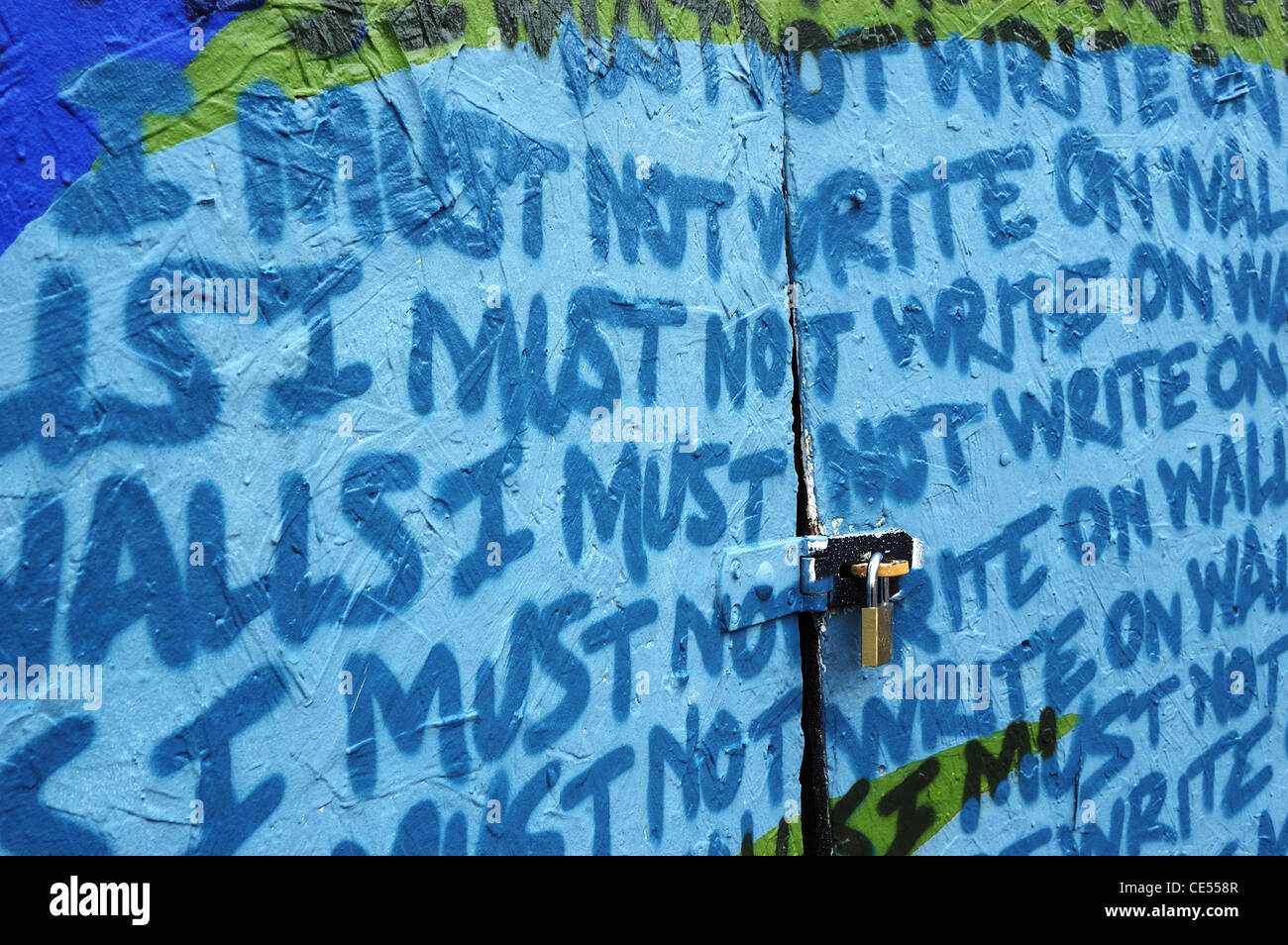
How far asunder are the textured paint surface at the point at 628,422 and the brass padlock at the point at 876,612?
4.2 inches

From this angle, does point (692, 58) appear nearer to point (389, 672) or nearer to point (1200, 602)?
point (389, 672)

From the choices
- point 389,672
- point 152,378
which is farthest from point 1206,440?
point 152,378

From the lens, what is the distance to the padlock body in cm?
242

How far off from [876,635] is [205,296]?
1547mm

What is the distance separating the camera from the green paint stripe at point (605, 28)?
1.85 m

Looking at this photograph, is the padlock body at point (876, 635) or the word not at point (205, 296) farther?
the padlock body at point (876, 635)

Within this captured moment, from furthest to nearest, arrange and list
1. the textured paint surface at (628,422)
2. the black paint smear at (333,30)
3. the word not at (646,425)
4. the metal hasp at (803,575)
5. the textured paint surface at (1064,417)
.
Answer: the textured paint surface at (1064,417) → the metal hasp at (803,575) → the word not at (646,425) → the black paint smear at (333,30) → the textured paint surface at (628,422)

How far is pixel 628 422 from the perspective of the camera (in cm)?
226

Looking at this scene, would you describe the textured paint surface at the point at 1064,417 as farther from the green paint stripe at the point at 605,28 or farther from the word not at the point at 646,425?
the word not at the point at 646,425

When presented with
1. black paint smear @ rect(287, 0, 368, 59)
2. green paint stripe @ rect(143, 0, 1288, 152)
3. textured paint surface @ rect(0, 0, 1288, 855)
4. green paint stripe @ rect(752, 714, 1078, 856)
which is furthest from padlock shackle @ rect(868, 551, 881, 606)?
black paint smear @ rect(287, 0, 368, 59)

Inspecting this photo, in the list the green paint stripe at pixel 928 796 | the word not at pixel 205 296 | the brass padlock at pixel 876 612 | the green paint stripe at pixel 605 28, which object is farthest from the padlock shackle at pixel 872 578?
the word not at pixel 205 296

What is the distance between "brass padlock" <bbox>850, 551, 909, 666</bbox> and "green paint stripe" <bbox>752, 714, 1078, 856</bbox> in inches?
13.4

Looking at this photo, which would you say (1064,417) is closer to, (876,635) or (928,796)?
(876,635)
